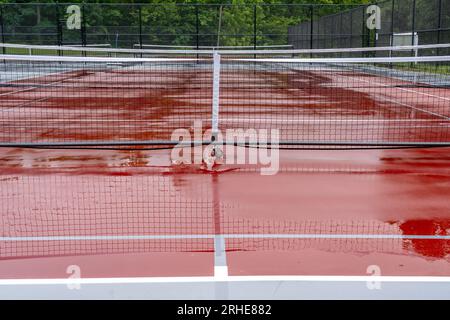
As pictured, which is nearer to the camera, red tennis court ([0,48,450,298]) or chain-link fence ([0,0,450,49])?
red tennis court ([0,48,450,298])

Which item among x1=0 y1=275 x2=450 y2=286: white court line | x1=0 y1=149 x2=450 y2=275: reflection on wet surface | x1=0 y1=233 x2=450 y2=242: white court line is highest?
x1=0 y1=149 x2=450 y2=275: reflection on wet surface

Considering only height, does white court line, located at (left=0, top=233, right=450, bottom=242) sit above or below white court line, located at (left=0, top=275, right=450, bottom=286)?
above

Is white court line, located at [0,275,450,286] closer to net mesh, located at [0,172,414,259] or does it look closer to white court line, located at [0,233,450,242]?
net mesh, located at [0,172,414,259]

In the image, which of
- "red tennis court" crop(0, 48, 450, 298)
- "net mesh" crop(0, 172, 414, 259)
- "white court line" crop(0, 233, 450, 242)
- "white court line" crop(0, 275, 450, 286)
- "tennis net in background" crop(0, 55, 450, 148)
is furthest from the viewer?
"tennis net in background" crop(0, 55, 450, 148)

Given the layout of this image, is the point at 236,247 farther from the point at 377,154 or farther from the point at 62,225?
the point at 377,154

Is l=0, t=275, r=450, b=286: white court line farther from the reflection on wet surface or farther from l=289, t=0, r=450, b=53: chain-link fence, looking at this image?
l=289, t=0, r=450, b=53: chain-link fence

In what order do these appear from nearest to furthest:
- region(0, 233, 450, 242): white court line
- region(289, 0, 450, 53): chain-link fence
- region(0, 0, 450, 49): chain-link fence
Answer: region(0, 233, 450, 242): white court line
region(289, 0, 450, 53): chain-link fence
region(0, 0, 450, 49): chain-link fence

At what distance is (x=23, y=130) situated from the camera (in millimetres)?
10742

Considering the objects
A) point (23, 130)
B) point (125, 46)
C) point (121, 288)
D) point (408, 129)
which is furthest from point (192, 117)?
point (125, 46)

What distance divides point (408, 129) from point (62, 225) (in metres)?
7.79

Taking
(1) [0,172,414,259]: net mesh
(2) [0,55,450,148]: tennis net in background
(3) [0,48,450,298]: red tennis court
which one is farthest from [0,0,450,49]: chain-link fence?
(1) [0,172,414,259]: net mesh

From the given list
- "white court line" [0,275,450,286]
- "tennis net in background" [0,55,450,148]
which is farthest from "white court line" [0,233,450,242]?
"tennis net in background" [0,55,450,148]

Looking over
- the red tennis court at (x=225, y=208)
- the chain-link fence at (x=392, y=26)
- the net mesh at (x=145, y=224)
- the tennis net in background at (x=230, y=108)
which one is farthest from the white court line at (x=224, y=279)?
the chain-link fence at (x=392, y=26)

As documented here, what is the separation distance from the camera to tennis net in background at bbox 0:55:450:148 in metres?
9.62
